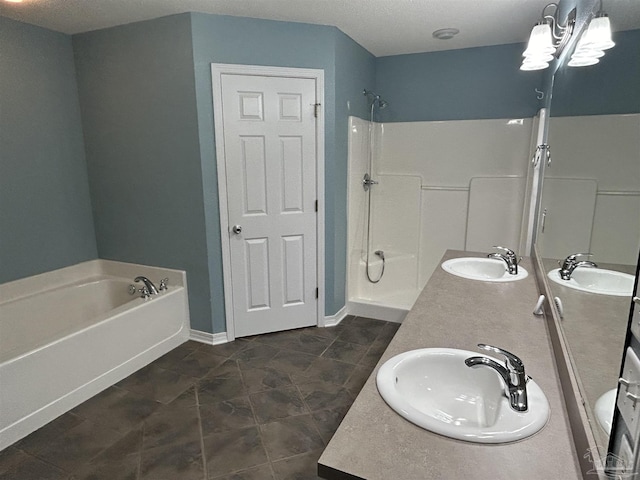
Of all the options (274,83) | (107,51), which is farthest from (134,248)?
(274,83)

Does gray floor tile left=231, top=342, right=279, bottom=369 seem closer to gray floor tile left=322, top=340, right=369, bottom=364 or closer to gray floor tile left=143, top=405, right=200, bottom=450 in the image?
gray floor tile left=322, top=340, right=369, bottom=364

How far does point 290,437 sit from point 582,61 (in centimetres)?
211

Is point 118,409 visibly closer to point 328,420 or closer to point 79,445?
point 79,445

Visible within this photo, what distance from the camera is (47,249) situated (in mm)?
3105

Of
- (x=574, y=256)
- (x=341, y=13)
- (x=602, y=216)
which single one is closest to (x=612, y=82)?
(x=602, y=216)

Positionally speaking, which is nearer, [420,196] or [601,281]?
[601,281]

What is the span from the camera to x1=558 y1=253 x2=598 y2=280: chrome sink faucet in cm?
104

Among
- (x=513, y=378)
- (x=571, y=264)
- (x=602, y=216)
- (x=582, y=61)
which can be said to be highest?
(x=582, y=61)

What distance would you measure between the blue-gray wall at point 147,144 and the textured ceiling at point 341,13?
158 mm

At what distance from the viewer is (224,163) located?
2.86 metres

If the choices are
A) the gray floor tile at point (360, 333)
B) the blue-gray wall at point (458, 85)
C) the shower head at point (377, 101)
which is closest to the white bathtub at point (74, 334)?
the gray floor tile at point (360, 333)

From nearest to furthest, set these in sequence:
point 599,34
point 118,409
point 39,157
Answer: point 599,34, point 118,409, point 39,157

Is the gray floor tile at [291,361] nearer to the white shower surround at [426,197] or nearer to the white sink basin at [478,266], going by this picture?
the white shower surround at [426,197]

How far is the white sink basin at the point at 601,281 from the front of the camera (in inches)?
29.5
